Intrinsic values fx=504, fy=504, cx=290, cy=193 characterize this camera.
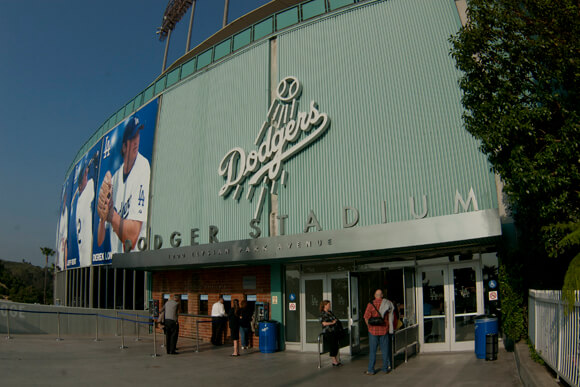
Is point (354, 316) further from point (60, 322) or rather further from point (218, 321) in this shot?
point (60, 322)

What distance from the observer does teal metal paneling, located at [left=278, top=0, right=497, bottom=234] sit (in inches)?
551

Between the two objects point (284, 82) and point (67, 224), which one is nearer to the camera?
point (284, 82)

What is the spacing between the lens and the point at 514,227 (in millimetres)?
12984

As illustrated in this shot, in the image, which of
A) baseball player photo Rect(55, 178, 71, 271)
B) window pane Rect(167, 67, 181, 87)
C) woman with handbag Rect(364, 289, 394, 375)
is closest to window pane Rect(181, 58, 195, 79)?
window pane Rect(167, 67, 181, 87)

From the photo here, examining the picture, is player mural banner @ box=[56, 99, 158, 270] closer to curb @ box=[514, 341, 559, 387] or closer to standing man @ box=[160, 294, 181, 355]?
standing man @ box=[160, 294, 181, 355]

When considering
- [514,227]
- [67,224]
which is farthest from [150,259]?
[67,224]

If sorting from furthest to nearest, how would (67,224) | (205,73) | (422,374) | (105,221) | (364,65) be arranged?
(67,224)
(105,221)
(205,73)
(364,65)
(422,374)

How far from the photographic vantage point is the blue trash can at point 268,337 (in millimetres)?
15812

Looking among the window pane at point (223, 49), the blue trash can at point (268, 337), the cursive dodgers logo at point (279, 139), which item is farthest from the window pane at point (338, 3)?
the blue trash can at point (268, 337)

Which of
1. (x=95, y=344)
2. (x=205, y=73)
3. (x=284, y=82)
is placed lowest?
(x=95, y=344)

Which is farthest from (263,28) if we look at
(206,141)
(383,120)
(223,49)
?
(383,120)

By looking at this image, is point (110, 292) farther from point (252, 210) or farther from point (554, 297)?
point (554, 297)

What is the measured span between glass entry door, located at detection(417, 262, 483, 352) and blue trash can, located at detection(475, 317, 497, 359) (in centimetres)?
121

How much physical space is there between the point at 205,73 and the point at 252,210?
278 inches
